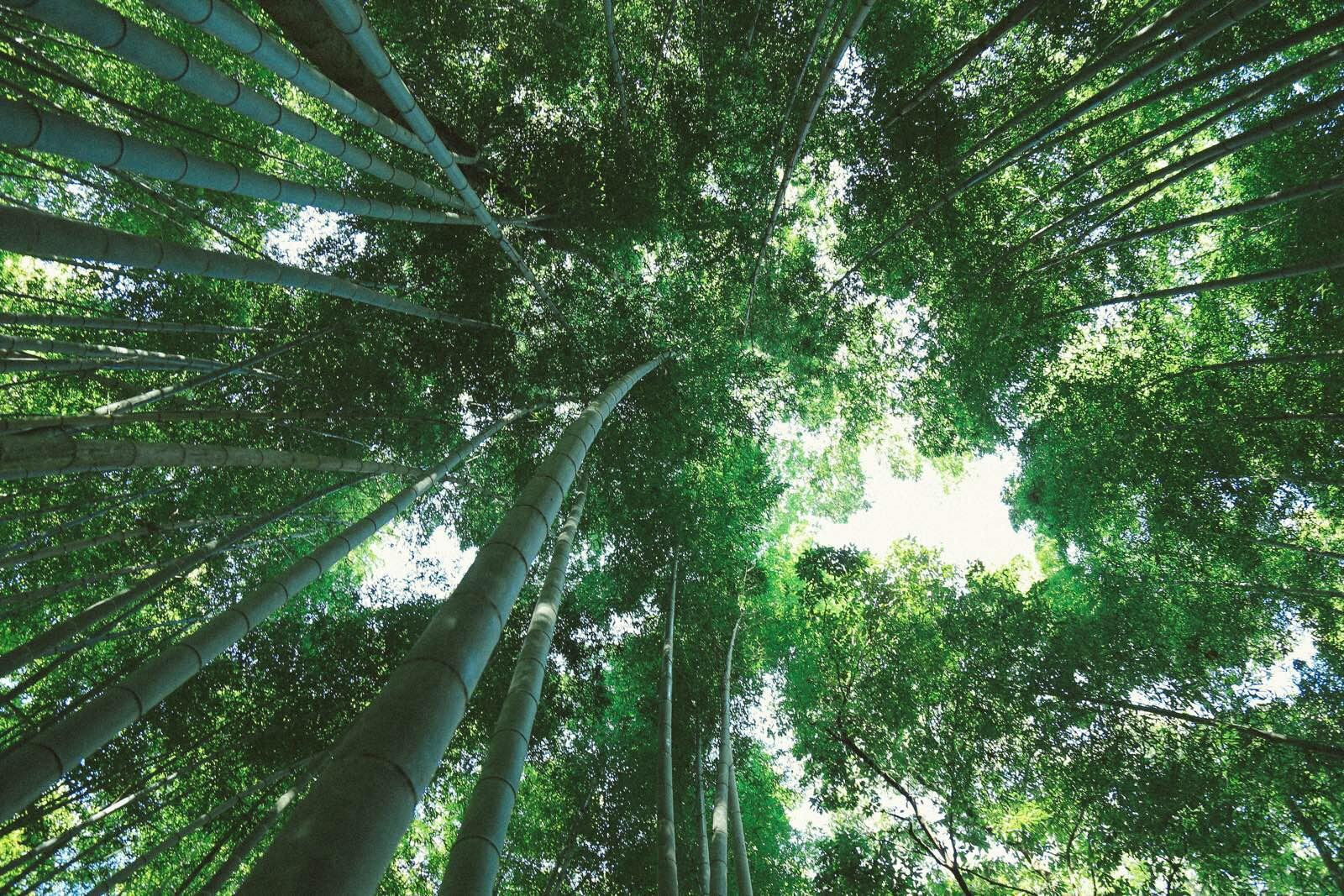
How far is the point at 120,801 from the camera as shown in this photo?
14.9 ft

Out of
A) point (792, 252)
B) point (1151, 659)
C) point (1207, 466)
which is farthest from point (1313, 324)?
point (792, 252)

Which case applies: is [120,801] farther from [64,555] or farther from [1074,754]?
[1074,754]

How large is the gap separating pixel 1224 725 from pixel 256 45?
24.2 ft

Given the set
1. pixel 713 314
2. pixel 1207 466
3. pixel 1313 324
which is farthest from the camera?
pixel 713 314

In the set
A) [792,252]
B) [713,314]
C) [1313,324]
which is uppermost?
[792,252]

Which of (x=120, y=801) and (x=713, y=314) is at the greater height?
(x=713, y=314)

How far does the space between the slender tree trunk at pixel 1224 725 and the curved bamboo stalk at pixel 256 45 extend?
653 centimetres

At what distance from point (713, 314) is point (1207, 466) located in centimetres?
498

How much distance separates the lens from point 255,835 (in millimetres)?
4543

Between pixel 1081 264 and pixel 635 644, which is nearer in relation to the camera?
pixel 1081 264

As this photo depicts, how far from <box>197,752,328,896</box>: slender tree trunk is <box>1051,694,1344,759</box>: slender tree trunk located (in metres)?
6.06

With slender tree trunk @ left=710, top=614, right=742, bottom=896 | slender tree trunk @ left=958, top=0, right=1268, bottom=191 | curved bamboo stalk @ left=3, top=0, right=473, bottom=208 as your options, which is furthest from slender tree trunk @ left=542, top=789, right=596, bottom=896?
slender tree trunk @ left=958, top=0, right=1268, bottom=191

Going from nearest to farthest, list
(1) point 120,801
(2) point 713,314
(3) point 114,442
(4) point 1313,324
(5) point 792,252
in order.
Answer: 1. (3) point 114,442
2. (1) point 120,801
3. (4) point 1313,324
4. (2) point 713,314
5. (5) point 792,252

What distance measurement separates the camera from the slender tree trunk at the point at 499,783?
1841 millimetres
